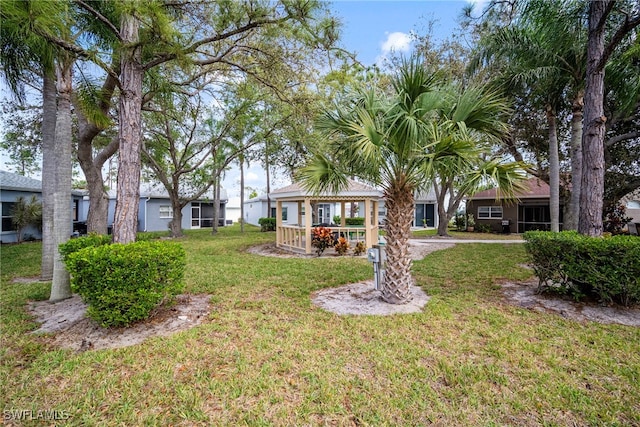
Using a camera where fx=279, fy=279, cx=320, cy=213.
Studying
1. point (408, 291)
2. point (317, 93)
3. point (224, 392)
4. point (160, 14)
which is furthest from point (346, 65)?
point (224, 392)

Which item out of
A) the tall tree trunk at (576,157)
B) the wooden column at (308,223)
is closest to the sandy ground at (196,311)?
the tall tree trunk at (576,157)

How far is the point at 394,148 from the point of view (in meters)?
4.43

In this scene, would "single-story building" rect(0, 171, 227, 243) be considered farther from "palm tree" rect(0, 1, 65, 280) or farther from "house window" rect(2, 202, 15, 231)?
"palm tree" rect(0, 1, 65, 280)

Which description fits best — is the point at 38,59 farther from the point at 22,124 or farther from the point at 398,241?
the point at 22,124

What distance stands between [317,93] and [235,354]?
20.9 feet

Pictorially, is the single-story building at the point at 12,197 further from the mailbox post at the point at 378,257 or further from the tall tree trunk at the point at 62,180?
the mailbox post at the point at 378,257

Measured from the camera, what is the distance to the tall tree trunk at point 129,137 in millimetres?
4383

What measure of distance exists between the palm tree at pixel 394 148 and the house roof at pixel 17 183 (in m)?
15.9

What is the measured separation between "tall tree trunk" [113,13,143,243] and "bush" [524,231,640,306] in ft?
22.5

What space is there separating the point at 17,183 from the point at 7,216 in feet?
5.37

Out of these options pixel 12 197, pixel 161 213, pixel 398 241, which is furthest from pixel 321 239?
pixel 161 213

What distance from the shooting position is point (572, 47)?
7312 mm

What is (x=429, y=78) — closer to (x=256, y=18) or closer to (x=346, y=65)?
(x=346, y=65)

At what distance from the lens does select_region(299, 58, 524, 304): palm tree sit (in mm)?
4160
